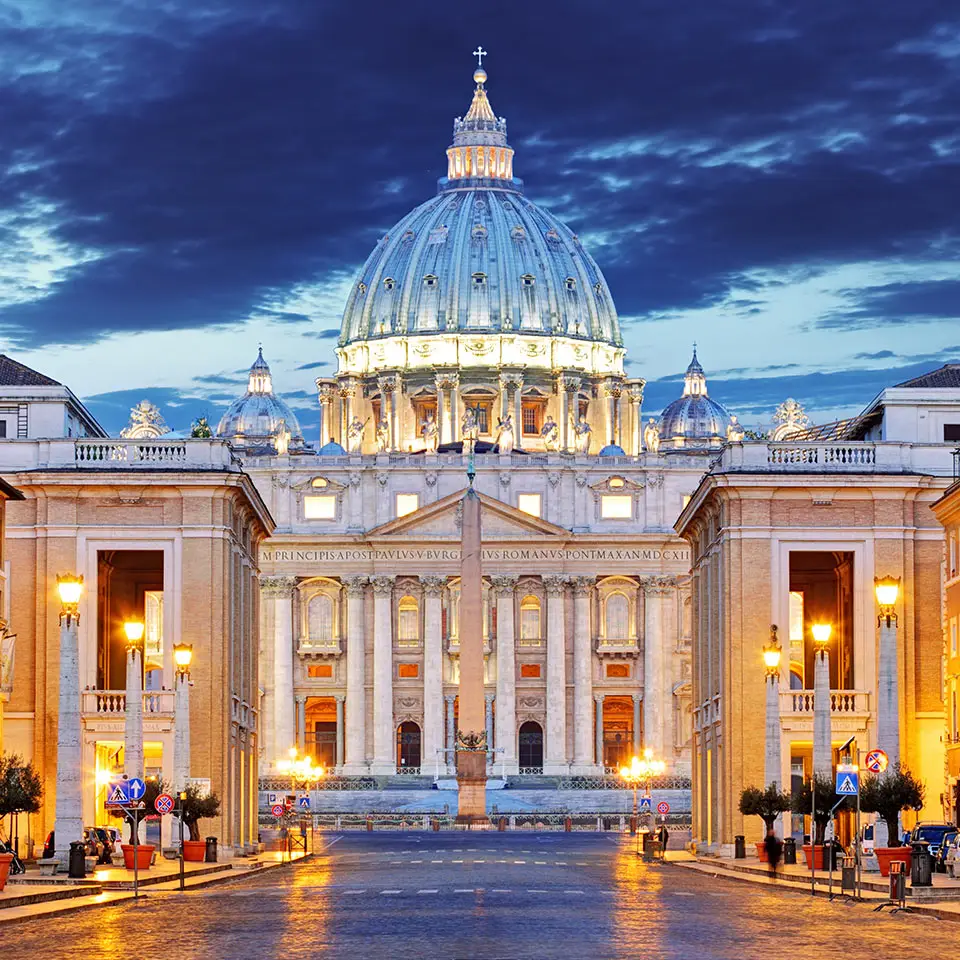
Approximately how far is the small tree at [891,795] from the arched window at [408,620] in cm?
11067

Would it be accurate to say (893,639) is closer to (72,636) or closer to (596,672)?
(72,636)

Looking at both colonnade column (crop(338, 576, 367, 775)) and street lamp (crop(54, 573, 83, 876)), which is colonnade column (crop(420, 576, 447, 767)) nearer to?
colonnade column (crop(338, 576, 367, 775))

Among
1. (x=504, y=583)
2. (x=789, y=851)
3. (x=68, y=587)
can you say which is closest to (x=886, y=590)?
(x=68, y=587)

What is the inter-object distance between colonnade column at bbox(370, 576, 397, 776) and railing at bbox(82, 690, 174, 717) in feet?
285

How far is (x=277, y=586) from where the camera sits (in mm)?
164125

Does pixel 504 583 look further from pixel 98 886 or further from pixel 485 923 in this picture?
pixel 485 923

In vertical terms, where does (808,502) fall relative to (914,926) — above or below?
above

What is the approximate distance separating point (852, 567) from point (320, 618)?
3486 inches

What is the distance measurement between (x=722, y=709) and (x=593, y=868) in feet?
42.6

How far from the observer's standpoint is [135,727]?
6197 centimetres

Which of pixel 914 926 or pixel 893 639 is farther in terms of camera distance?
pixel 893 639

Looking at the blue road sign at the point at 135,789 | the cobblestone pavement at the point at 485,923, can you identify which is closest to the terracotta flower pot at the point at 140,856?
the cobblestone pavement at the point at 485,923

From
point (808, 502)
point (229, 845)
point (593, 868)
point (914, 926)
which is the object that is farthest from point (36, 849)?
point (914, 926)

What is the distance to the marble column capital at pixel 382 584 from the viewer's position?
541ft
